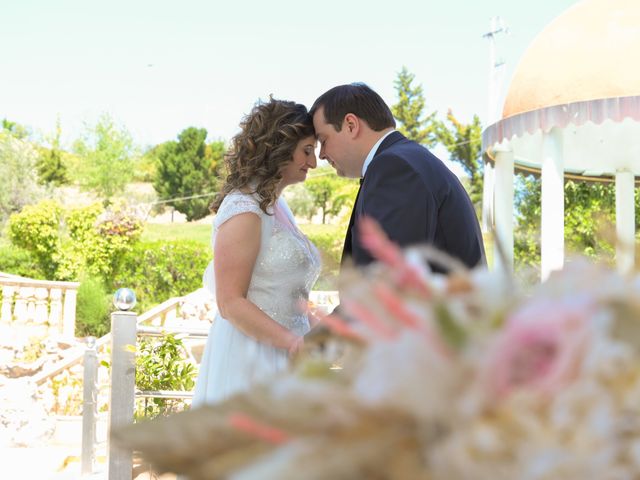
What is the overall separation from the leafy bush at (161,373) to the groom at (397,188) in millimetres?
2773

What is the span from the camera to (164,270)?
19.2 meters

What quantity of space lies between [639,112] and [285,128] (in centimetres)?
495

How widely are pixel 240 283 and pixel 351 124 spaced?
2.16 feet

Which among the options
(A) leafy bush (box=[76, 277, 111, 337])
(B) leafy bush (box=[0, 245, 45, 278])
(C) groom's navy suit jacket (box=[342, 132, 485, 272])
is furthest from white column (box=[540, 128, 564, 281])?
(B) leafy bush (box=[0, 245, 45, 278])

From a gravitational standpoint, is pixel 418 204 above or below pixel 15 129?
below

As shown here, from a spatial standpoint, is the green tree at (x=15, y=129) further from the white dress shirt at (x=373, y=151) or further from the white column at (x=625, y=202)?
the white dress shirt at (x=373, y=151)

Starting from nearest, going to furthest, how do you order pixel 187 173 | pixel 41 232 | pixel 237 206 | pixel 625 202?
pixel 237 206
pixel 625 202
pixel 41 232
pixel 187 173

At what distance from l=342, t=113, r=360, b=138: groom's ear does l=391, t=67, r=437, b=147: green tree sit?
35.4 m

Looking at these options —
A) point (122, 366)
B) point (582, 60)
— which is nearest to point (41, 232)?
point (582, 60)

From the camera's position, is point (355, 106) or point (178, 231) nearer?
point (355, 106)

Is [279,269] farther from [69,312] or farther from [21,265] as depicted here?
[21,265]

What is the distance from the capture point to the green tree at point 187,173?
4053 cm

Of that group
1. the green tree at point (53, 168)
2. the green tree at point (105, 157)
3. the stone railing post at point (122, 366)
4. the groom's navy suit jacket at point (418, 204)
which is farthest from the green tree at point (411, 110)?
the groom's navy suit jacket at point (418, 204)

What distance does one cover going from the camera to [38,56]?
5078cm
